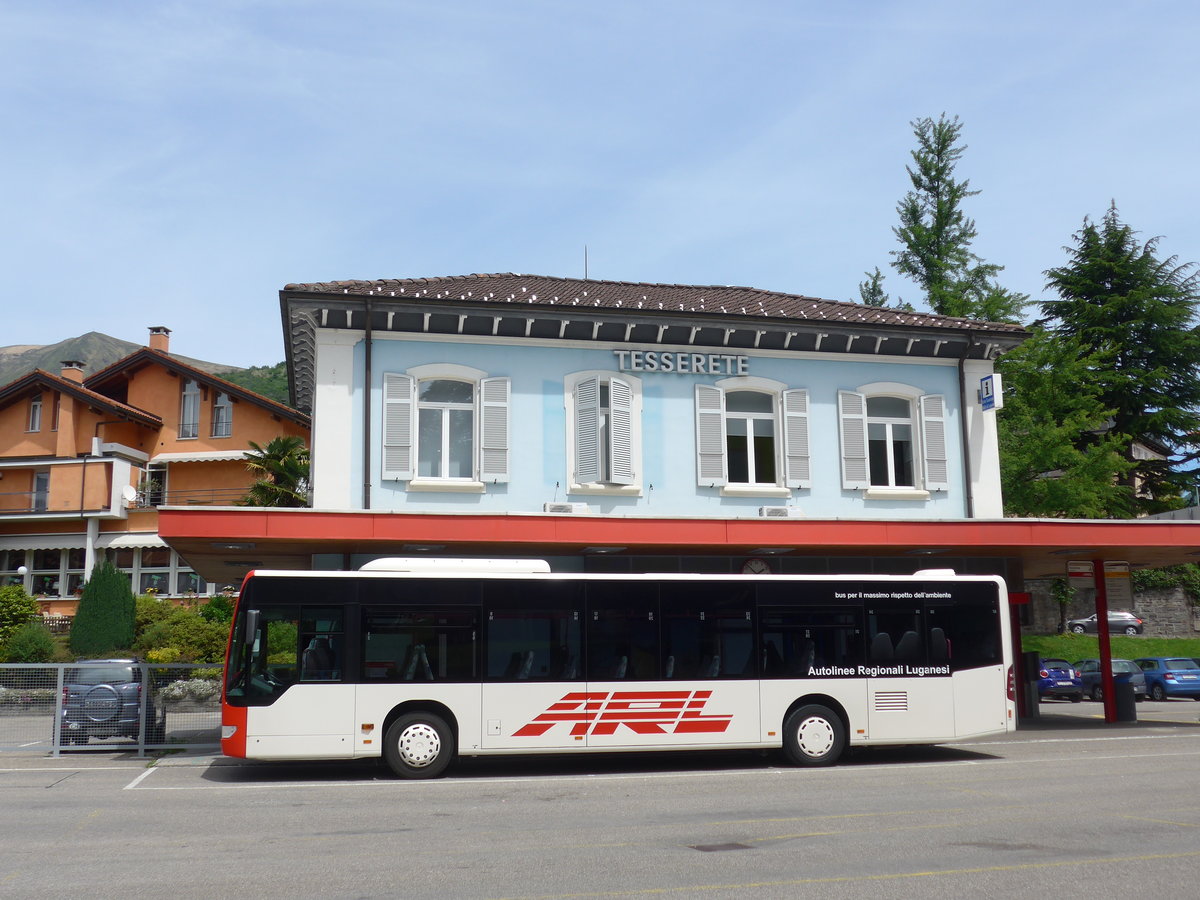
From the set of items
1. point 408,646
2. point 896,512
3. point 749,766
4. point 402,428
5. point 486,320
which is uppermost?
point 486,320

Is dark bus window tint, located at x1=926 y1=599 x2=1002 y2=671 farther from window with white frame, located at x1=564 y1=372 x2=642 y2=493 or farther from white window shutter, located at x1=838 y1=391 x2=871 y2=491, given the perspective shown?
window with white frame, located at x1=564 y1=372 x2=642 y2=493

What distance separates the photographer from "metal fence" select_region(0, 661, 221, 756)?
701 inches

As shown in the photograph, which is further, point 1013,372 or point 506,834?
point 1013,372

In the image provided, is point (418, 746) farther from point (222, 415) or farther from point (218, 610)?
point (222, 415)

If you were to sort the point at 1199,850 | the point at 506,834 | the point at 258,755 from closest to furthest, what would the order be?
the point at 1199,850
the point at 506,834
the point at 258,755

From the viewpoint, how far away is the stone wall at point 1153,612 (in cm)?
4694

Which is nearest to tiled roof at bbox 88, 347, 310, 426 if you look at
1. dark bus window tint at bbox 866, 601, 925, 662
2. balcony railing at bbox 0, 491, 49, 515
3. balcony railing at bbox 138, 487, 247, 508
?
balcony railing at bbox 138, 487, 247, 508

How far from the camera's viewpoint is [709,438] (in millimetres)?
21531

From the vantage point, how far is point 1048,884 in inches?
312

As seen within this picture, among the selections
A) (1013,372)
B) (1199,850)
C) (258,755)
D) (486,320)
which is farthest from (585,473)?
(1013,372)

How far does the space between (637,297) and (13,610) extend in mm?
27353

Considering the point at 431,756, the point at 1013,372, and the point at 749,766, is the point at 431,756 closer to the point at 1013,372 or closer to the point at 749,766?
the point at 749,766

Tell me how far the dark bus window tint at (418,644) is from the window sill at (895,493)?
1005 centimetres

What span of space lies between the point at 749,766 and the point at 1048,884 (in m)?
8.87
